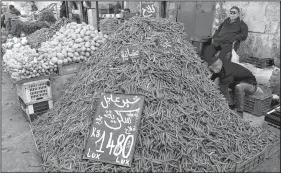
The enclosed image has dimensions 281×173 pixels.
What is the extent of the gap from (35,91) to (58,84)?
0.52 meters

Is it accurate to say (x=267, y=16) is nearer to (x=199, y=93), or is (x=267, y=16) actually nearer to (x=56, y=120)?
(x=199, y=93)

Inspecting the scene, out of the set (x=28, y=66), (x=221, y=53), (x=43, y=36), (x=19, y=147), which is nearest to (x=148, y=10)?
(x=221, y=53)

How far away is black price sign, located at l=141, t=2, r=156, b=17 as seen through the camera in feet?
18.6

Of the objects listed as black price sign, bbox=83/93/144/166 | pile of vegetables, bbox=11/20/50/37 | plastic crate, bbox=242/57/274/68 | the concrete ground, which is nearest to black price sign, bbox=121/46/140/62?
black price sign, bbox=83/93/144/166

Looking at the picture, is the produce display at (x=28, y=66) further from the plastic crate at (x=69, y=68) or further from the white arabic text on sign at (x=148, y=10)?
the white arabic text on sign at (x=148, y=10)

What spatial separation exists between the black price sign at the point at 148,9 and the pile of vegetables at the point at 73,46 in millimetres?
1362

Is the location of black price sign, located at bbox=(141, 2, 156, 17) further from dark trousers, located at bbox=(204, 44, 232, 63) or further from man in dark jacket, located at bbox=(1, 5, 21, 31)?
man in dark jacket, located at bbox=(1, 5, 21, 31)

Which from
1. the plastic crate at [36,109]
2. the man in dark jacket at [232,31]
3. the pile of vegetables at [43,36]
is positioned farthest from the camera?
the pile of vegetables at [43,36]

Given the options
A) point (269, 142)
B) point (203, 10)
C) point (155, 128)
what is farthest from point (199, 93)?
point (203, 10)

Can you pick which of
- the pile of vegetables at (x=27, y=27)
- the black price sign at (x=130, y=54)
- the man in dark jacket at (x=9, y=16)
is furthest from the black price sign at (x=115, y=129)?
the man in dark jacket at (x=9, y=16)

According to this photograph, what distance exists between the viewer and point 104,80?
15.1ft

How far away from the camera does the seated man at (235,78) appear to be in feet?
17.6

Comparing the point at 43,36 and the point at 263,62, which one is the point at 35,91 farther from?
the point at 263,62

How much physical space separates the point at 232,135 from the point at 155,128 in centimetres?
138
